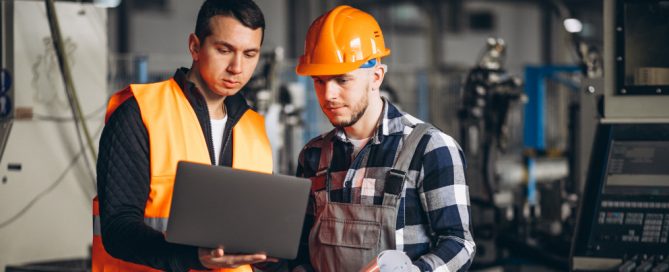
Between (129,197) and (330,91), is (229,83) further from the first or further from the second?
(129,197)

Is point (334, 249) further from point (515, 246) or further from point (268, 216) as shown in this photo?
point (515, 246)

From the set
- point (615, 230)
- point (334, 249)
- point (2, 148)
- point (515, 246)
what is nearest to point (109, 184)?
point (334, 249)

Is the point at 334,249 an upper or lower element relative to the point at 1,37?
lower

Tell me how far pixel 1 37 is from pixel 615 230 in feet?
10.3

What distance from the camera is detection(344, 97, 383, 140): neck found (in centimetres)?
232

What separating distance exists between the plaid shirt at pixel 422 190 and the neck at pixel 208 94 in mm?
361

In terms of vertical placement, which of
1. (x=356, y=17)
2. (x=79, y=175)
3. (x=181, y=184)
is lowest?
(x=79, y=175)

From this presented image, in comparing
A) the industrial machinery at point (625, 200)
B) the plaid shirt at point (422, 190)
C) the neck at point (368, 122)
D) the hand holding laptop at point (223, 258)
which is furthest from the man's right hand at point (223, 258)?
the industrial machinery at point (625, 200)

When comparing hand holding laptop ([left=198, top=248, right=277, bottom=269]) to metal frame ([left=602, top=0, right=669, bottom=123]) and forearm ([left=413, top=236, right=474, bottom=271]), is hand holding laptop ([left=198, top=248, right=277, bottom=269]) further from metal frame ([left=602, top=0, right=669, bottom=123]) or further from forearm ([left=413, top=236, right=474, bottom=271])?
metal frame ([left=602, top=0, right=669, bottom=123])

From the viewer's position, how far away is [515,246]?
5297 mm

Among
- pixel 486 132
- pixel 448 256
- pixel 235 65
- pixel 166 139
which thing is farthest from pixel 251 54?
pixel 486 132

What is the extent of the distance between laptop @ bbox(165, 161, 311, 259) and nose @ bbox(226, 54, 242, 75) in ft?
1.12

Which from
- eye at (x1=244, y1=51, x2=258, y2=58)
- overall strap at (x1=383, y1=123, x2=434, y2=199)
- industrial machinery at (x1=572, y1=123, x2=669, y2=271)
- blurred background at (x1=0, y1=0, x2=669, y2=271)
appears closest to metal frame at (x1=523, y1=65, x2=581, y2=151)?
blurred background at (x1=0, y1=0, x2=669, y2=271)

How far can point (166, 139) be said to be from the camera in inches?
88.7
